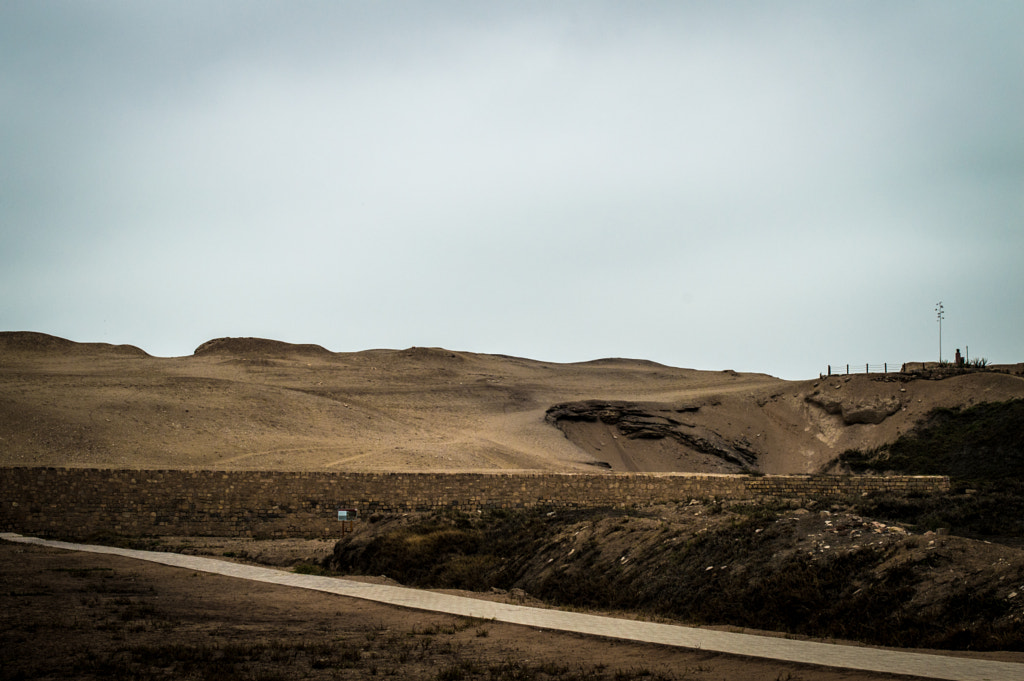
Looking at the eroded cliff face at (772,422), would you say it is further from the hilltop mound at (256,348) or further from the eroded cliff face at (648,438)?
the hilltop mound at (256,348)

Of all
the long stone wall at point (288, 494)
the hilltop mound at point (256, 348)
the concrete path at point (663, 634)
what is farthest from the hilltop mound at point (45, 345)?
the concrete path at point (663, 634)

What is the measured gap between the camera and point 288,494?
1136 inches

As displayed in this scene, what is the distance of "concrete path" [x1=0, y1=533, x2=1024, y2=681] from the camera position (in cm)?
854

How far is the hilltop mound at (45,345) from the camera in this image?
6894 cm

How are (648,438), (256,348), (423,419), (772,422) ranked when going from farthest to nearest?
(256,348)
(423,419)
(772,422)
(648,438)

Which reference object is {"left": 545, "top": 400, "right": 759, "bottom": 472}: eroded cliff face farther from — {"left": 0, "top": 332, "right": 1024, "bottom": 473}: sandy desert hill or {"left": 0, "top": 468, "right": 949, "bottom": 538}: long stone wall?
{"left": 0, "top": 468, "right": 949, "bottom": 538}: long stone wall

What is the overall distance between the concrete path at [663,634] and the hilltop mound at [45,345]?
58.4 m

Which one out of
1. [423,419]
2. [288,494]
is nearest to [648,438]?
[423,419]

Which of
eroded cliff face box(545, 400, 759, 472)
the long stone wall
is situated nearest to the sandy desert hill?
eroded cliff face box(545, 400, 759, 472)

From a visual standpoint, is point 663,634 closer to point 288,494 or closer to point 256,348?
point 288,494

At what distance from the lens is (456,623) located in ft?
39.9

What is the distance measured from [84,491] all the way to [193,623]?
1771cm

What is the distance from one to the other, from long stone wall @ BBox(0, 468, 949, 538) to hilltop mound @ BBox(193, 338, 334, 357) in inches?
1730

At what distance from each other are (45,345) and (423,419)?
35313mm
